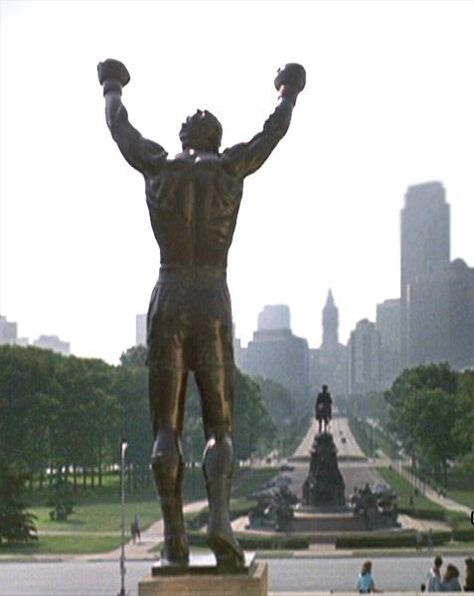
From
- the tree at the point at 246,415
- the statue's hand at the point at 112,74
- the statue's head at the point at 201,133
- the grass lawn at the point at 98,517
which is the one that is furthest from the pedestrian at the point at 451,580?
the tree at the point at 246,415

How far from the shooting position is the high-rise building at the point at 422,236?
86.9 m

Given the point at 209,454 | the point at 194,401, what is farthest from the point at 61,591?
the point at 194,401

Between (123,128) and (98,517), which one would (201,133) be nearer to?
(123,128)

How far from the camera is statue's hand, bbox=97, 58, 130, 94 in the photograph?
9570 millimetres

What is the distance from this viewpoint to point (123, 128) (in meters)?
9.17

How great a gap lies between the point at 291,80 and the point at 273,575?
61.5 ft

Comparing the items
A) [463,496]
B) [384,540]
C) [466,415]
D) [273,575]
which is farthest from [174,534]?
[466,415]

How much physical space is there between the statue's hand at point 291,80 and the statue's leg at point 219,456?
243cm

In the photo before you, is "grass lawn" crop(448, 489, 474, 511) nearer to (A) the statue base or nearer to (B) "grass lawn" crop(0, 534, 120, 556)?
(B) "grass lawn" crop(0, 534, 120, 556)

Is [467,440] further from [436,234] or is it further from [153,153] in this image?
[153,153]

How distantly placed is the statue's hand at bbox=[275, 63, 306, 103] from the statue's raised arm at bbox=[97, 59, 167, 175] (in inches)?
50.5

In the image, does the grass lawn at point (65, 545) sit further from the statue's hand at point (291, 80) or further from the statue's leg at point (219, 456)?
the statue's hand at point (291, 80)

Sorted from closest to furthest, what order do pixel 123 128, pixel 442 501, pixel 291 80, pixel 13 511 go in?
pixel 123 128
pixel 291 80
pixel 13 511
pixel 442 501

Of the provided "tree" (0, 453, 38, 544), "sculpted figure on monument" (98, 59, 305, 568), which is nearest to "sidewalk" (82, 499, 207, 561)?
"tree" (0, 453, 38, 544)
